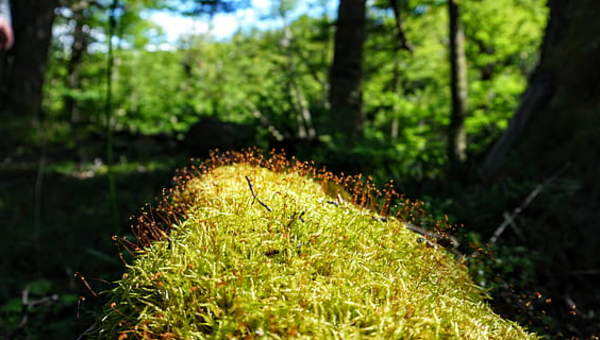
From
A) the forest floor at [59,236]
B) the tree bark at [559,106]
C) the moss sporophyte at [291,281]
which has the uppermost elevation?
the tree bark at [559,106]

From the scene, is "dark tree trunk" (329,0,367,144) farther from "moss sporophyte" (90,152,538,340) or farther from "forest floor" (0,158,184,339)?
"moss sporophyte" (90,152,538,340)

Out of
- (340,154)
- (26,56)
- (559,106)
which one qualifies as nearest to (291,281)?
(340,154)

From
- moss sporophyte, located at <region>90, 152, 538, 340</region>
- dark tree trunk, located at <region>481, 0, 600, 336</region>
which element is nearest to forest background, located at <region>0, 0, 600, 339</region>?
dark tree trunk, located at <region>481, 0, 600, 336</region>

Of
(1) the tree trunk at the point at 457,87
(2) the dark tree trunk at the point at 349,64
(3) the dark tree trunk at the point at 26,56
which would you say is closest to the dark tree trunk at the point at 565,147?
(1) the tree trunk at the point at 457,87

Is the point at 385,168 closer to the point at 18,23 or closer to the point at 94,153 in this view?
the point at 94,153

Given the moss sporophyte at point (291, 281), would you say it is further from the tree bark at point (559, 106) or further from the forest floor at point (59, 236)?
the tree bark at point (559, 106)

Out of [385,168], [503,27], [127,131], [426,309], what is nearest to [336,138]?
[385,168]

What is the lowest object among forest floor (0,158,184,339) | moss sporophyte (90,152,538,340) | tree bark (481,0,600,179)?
forest floor (0,158,184,339)
